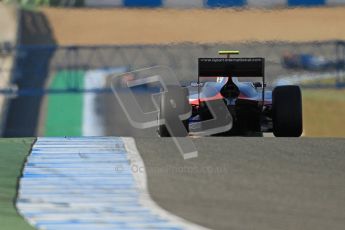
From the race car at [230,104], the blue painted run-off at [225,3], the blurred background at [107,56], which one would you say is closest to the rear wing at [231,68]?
the race car at [230,104]

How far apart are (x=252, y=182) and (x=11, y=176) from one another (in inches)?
71.3

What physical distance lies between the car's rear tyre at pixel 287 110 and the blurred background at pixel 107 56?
676cm

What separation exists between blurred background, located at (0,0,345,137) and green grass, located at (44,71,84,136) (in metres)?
0.02

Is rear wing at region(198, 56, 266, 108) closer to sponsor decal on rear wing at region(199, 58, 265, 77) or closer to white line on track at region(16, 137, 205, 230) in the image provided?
sponsor decal on rear wing at region(199, 58, 265, 77)

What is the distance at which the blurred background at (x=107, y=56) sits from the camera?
60.9ft

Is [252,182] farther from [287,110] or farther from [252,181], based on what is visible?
[287,110]

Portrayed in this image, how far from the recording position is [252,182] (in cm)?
793

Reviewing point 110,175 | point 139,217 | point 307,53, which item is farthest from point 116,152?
point 307,53

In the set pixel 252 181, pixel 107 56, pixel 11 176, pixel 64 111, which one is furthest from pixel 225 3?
Result: pixel 64 111

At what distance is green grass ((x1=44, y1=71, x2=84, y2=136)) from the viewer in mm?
21906

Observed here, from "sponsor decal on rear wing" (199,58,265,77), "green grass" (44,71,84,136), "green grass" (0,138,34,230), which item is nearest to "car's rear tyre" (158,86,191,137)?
"sponsor decal on rear wing" (199,58,265,77)

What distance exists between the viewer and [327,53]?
21.2 m

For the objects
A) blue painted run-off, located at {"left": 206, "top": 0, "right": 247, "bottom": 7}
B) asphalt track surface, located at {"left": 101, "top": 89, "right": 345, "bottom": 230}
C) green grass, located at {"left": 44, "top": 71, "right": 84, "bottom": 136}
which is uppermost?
blue painted run-off, located at {"left": 206, "top": 0, "right": 247, "bottom": 7}

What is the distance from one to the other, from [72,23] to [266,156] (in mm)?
12853
